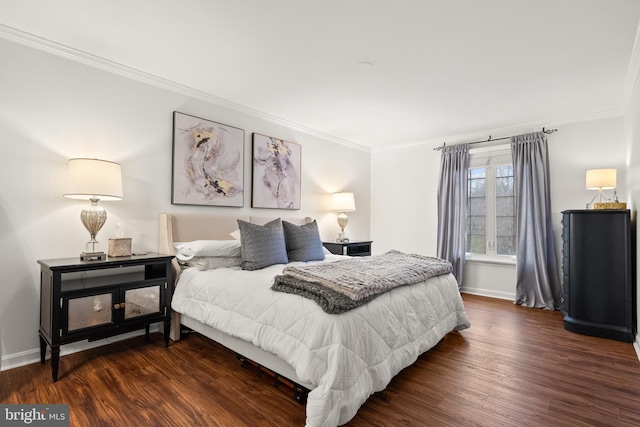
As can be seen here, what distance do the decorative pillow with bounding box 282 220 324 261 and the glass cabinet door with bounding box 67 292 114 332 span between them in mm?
1657

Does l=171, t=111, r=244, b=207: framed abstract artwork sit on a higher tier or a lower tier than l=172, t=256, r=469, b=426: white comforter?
higher

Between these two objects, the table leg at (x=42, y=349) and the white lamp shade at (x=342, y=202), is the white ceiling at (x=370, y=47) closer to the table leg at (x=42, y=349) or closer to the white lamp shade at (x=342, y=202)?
the white lamp shade at (x=342, y=202)

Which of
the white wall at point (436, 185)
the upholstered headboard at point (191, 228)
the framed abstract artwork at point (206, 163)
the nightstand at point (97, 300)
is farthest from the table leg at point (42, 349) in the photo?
the white wall at point (436, 185)

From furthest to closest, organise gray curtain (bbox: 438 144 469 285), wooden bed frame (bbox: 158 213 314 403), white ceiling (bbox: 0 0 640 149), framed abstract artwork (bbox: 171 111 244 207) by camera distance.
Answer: gray curtain (bbox: 438 144 469 285), framed abstract artwork (bbox: 171 111 244 207), white ceiling (bbox: 0 0 640 149), wooden bed frame (bbox: 158 213 314 403)

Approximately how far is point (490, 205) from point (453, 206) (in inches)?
20.1

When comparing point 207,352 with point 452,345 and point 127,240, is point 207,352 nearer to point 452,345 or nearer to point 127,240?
point 127,240

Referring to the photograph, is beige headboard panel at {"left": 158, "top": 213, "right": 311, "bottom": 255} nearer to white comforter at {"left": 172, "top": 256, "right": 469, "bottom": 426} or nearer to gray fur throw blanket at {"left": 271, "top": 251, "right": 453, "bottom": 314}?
white comforter at {"left": 172, "top": 256, "right": 469, "bottom": 426}

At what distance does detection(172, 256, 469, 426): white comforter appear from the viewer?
5.54ft

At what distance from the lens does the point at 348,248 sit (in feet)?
15.6

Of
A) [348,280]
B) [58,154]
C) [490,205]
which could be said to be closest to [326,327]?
[348,280]

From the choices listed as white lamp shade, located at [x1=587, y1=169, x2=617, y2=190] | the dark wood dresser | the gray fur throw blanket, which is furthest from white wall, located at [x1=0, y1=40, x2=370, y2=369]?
white lamp shade, located at [x1=587, y1=169, x2=617, y2=190]

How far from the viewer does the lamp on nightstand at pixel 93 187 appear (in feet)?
8.03

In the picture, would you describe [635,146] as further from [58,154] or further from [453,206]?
[58,154]

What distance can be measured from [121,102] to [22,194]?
3.63ft
